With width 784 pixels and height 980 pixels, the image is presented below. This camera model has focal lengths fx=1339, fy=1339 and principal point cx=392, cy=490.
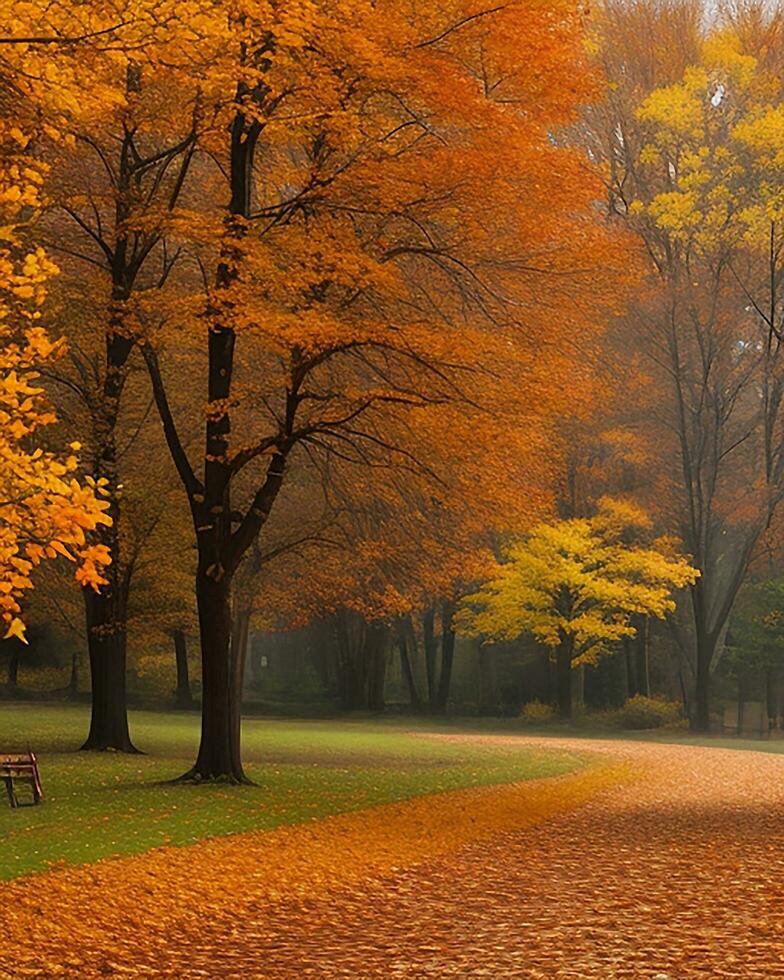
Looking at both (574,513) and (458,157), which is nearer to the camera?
(458,157)

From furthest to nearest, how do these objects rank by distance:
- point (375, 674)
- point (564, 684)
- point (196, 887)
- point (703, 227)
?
point (375, 674)
point (564, 684)
point (703, 227)
point (196, 887)

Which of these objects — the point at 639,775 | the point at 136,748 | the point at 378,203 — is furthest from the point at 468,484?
the point at 136,748

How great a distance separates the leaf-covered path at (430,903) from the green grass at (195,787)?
75 centimetres

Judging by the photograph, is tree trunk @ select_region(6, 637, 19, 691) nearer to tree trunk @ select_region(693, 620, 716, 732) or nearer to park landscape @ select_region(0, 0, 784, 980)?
park landscape @ select_region(0, 0, 784, 980)

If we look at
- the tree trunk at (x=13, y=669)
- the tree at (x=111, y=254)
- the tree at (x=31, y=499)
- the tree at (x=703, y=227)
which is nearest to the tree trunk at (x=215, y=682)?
the tree at (x=111, y=254)

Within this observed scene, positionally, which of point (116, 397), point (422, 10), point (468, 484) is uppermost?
point (422, 10)

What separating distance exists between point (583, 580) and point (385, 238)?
19.5 meters

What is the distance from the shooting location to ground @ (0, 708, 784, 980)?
7.90 metres

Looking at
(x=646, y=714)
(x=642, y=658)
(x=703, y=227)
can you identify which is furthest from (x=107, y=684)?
(x=642, y=658)

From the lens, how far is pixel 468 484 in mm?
17844

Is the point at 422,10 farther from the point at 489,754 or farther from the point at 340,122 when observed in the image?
the point at 489,754

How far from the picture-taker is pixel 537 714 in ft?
142

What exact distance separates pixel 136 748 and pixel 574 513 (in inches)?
709

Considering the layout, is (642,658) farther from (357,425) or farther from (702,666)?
(357,425)
